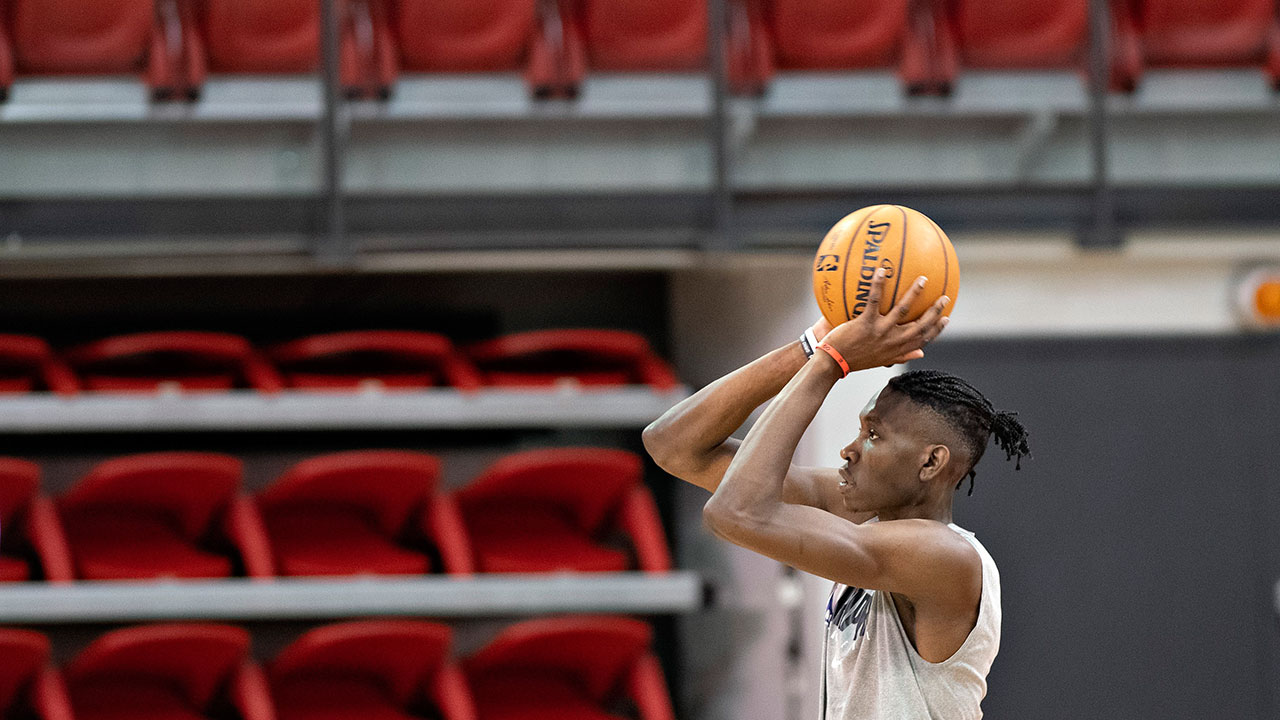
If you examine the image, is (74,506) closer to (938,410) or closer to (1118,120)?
(938,410)

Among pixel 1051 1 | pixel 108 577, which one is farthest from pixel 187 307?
pixel 1051 1

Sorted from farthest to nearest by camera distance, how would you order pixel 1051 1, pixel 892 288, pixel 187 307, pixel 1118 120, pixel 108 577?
pixel 187 307 → pixel 1051 1 → pixel 1118 120 → pixel 108 577 → pixel 892 288

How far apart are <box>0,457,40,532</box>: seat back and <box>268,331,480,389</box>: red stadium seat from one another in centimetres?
94

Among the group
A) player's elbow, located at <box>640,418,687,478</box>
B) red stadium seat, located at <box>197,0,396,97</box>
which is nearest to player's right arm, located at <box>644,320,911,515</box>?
player's elbow, located at <box>640,418,687,478</box>

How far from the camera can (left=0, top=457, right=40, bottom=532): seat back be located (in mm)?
4461

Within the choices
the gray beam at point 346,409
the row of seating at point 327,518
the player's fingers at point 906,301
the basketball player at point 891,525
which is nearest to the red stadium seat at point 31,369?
the gray beam at point 346,409

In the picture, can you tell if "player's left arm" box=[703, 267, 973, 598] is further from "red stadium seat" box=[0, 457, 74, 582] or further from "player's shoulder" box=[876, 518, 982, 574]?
"red stadium seat" box=[0, 457, 74, 582]

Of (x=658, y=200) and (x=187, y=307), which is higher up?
(x=658, y=200)

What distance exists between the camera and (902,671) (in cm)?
217

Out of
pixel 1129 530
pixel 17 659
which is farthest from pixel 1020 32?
pixel 17 659

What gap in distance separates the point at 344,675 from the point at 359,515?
559 millimetres

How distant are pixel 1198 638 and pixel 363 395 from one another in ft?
9.76

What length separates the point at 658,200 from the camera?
4.79 m

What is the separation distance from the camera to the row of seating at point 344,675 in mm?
4391
